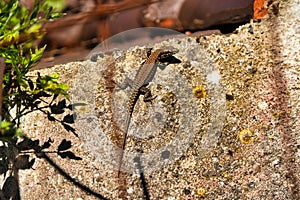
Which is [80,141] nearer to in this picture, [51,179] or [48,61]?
[51,179]

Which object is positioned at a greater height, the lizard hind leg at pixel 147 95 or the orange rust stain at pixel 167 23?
the orange rust stain at pixel 167 23

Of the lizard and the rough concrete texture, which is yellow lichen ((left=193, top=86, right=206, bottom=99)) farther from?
the lizard

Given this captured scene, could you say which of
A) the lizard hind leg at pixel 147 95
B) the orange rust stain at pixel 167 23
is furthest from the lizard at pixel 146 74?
the orange rust stain at pixel 167 23

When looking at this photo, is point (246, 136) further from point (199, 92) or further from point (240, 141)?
point (199, 92)

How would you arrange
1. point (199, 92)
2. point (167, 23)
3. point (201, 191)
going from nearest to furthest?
point (201, 191) < point (199, 92) < point (167, 23)

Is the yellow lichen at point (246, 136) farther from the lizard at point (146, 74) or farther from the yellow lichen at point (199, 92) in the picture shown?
the lizard at point (146, 74)

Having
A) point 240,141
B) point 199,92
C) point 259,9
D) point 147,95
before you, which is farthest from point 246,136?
point 259,9

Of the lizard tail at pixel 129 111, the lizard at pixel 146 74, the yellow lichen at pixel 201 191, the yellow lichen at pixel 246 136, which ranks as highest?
the lizard at pixel 146 74
